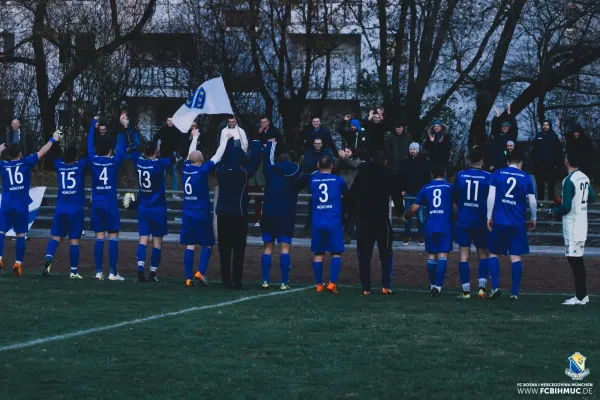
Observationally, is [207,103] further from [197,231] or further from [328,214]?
[328,214]

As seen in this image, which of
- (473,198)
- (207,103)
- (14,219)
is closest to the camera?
(473,198)

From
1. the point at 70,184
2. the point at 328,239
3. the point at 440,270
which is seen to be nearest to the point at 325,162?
the point at 328,239

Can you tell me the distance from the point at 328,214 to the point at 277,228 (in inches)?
32.7

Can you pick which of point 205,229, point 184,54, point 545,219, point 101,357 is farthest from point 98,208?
point 184,54

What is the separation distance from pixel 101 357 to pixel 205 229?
6.27 m

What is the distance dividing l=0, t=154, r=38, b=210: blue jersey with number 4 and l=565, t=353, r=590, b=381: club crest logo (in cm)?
1038

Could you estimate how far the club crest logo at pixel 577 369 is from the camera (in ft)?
29.5

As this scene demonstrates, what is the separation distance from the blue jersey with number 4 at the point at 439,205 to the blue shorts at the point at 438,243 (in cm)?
7

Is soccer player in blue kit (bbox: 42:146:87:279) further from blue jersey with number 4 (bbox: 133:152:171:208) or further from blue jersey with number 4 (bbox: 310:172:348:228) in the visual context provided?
blue jersey with number 4 (bbox: 310:172:348:228)

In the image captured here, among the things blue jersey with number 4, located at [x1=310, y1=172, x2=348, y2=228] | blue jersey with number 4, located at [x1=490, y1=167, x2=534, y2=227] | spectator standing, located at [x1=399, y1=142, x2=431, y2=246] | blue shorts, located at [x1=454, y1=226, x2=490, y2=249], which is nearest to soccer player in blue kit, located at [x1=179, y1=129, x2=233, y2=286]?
blue jersey with number 4, located at [x1=310, y1=172, x2=348, y2=228]

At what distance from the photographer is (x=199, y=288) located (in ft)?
52.4

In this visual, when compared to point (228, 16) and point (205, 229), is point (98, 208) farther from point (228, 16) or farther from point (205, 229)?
point (228, 16)

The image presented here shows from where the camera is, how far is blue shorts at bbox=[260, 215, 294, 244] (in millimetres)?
15781

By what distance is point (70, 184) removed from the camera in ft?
55.2
